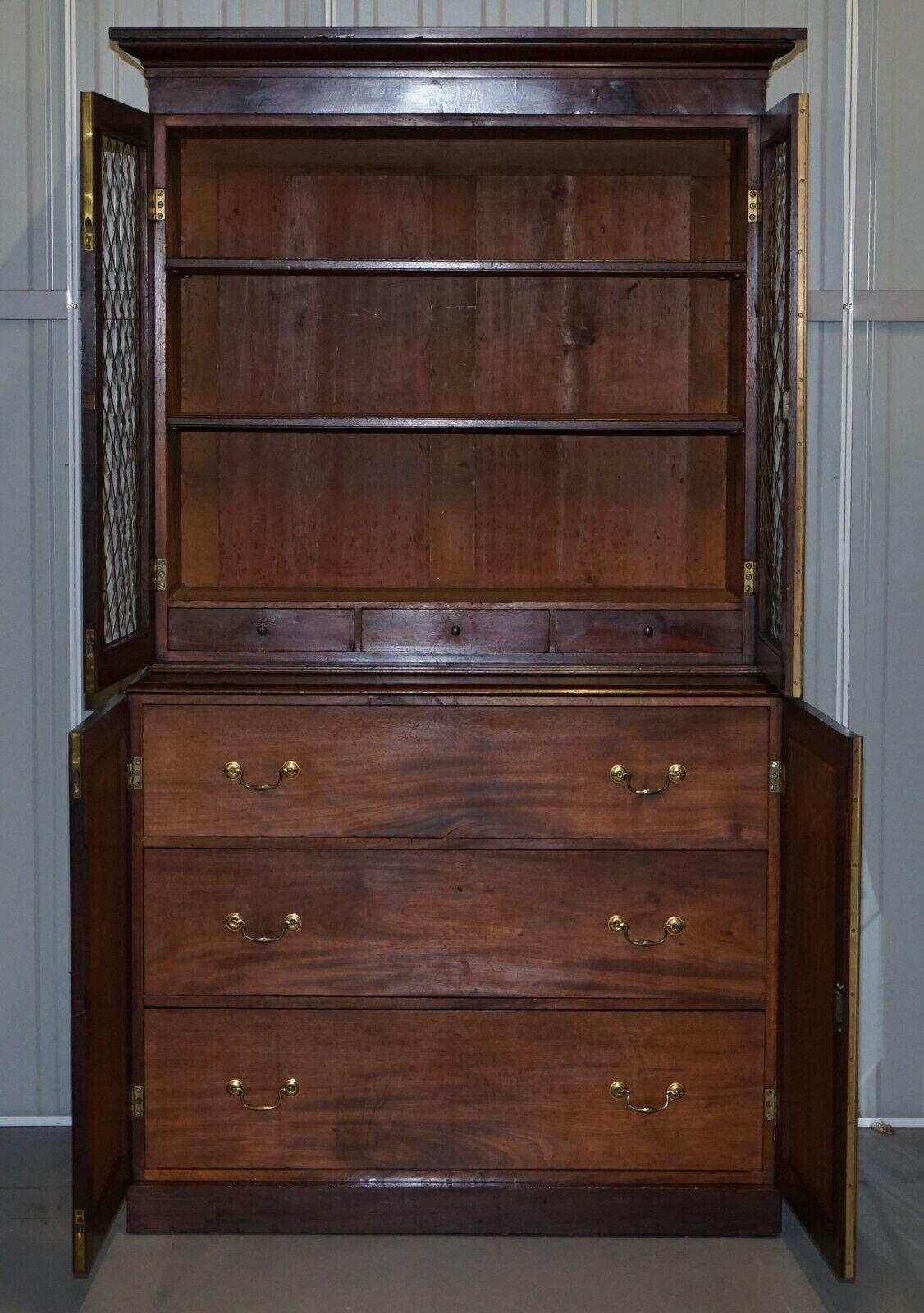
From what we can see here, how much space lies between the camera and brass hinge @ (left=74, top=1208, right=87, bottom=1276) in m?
2.43

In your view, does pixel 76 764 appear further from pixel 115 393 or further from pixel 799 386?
pixel 799 386

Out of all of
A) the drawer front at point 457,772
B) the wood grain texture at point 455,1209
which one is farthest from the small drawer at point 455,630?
the wood grain texture at point 455,1209

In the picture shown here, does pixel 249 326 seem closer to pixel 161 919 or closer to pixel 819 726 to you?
pixel 161 919

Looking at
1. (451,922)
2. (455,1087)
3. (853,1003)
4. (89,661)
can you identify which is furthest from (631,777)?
(89,661)

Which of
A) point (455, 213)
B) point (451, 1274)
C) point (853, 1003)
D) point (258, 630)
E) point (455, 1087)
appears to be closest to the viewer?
point (853, 1003)

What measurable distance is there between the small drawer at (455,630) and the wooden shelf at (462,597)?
2 cm

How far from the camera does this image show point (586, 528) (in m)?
3.25

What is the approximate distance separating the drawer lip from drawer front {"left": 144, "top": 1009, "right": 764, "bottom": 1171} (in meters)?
0.73

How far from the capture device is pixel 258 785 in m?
2.74

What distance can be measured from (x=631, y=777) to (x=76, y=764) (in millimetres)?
1044

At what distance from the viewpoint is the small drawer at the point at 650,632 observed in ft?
9.44

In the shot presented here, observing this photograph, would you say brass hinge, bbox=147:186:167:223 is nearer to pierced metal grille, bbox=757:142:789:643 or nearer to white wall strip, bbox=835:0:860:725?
pierced metal grille, bbox=757:142:789:643

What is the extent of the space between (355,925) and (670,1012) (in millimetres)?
641

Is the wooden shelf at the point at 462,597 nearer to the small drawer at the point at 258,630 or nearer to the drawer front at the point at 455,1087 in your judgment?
the small drawer at the point at 258,630
